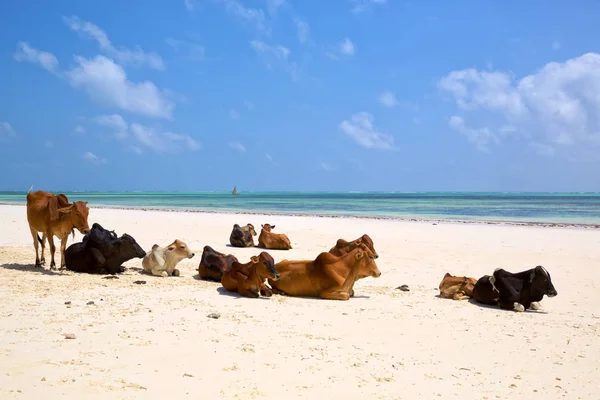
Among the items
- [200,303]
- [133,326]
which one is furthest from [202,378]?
[200,303]

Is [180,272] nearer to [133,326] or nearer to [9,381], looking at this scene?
[133,326]

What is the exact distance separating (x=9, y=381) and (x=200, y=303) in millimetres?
3718

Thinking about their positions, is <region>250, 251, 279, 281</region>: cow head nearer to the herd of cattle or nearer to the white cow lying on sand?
the herd of cattle

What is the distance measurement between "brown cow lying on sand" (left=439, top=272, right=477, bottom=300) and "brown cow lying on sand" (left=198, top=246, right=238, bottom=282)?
4.09 m

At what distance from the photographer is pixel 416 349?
634cm

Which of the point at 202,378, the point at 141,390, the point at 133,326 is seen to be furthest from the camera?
the point at 133,326

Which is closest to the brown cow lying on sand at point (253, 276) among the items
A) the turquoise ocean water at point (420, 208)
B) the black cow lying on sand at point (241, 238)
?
the black cow lying on sand at point (241, 238)

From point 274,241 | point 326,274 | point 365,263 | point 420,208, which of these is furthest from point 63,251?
point 420,208

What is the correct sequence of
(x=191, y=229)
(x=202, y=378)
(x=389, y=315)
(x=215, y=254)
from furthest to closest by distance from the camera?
(x=191, y=229) → (x=215, y=254) → (x=389, y=315) → (x=202, y=378)

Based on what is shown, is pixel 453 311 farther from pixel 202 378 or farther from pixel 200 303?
pixel 202 378

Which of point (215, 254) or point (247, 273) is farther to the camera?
point (215, 254)

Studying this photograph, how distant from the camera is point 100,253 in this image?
11.1 m

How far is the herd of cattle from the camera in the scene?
9.13 m

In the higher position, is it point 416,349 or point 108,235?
point 108,235
